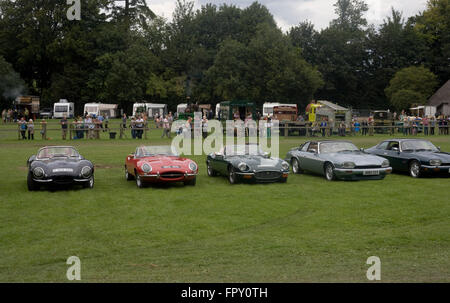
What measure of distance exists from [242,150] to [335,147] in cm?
326

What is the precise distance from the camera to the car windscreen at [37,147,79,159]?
15.4 metres

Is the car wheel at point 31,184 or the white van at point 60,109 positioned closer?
the car wheel at point 31,184

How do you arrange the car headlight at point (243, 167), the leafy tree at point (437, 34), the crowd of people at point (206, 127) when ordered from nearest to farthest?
the car headlight at point (243, 167) < the crowd of people at point (206, 127) < the leafy tree at point (437, 34)

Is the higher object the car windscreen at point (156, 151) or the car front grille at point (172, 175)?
the car windscreen at point (156, 151)

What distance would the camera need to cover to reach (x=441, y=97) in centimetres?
6538

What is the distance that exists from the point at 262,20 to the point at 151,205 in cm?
7109

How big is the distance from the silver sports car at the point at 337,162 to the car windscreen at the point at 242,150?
175cm

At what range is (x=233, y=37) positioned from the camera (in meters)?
80.2

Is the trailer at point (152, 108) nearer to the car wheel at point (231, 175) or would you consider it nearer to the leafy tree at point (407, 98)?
the leafy tree at point (407, 98)

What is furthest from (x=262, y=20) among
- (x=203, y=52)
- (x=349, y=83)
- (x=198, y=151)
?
(x=198, y=151)

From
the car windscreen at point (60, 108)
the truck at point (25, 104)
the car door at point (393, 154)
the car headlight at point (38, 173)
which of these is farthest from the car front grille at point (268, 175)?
the car windscreen at point (60, 108)

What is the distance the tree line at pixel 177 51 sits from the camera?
7412cm

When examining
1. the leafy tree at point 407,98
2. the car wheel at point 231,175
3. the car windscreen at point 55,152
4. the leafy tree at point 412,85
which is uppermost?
the leafy tree at point 412,85
